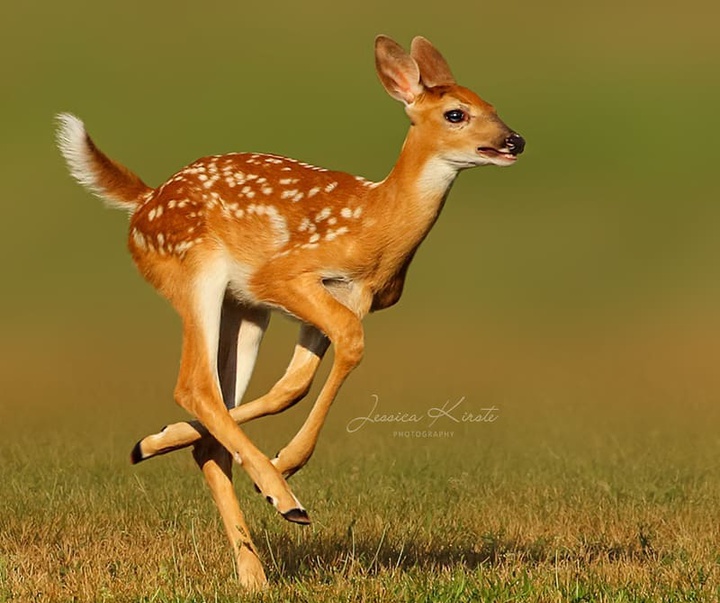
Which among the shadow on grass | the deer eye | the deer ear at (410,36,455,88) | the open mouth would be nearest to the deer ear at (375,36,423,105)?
the deer ear at (410,36,455,88)

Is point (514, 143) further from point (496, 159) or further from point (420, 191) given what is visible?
point (420, 191)

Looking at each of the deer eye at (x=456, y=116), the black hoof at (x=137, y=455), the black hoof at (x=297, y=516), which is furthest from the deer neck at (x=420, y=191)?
the black hoof at (x=137, y=455)

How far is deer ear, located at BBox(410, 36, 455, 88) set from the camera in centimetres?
949

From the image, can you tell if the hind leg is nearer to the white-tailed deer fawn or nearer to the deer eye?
the white-tailed deer fawn

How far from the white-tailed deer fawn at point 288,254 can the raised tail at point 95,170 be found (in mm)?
351

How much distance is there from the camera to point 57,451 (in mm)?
13227

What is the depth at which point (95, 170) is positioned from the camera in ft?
32.0

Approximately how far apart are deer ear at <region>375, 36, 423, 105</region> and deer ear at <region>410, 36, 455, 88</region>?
0.17m

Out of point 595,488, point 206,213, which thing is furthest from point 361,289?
point 595,488

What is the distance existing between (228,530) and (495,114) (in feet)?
8.46

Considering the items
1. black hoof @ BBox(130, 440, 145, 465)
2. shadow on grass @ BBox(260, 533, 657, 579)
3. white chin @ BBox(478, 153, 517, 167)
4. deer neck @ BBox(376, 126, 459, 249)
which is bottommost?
shadow on grass @ BBox(260, 533, 657, 579)

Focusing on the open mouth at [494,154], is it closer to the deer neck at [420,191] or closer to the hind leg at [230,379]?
the deer neck at [420,191]

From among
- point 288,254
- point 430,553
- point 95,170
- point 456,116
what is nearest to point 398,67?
point 456,116

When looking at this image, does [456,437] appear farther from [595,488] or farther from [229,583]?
[229,583]
